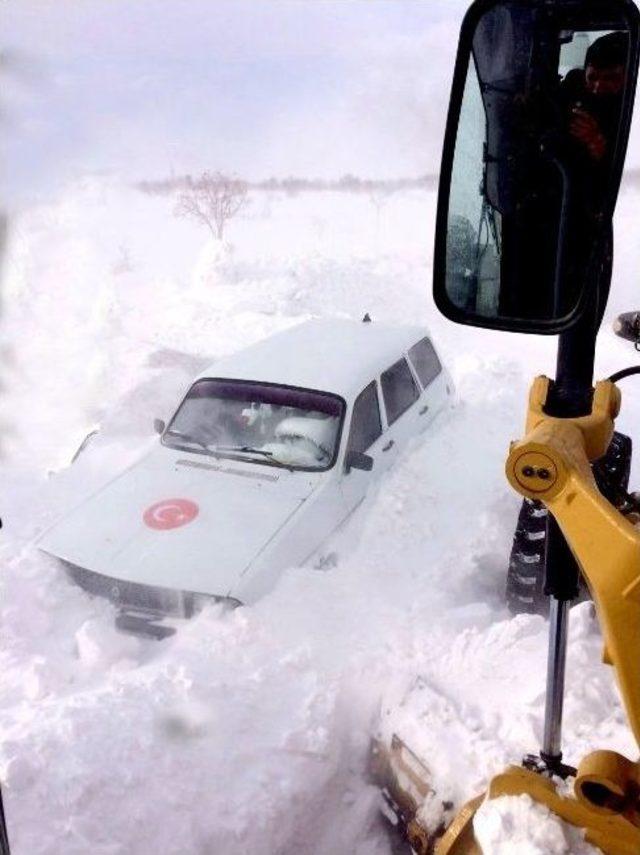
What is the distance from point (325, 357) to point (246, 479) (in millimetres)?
1591

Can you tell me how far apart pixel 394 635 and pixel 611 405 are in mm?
2609

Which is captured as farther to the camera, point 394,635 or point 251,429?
point 251,429

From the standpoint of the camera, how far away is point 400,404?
6.49 meters

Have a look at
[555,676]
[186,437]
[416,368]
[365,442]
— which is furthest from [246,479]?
[555,676]

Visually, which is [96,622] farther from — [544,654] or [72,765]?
[544,654]

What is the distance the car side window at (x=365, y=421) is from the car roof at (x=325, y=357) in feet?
0.27

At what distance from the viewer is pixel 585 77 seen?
5.07 feet

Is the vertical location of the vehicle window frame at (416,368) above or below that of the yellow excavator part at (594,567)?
below

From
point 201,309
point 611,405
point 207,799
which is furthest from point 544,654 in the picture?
point 201,309

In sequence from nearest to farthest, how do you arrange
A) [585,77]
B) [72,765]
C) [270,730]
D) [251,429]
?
[585,77]
[72,765]
[270,730]
[251,429]

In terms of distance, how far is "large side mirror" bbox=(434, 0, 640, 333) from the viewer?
151 cm

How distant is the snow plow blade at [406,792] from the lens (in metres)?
2.85

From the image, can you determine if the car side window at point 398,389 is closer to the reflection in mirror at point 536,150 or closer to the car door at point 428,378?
the car door at point 428,378

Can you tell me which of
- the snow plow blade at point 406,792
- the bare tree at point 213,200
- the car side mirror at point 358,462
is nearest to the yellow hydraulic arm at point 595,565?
the snow plow blade at point 406,792
